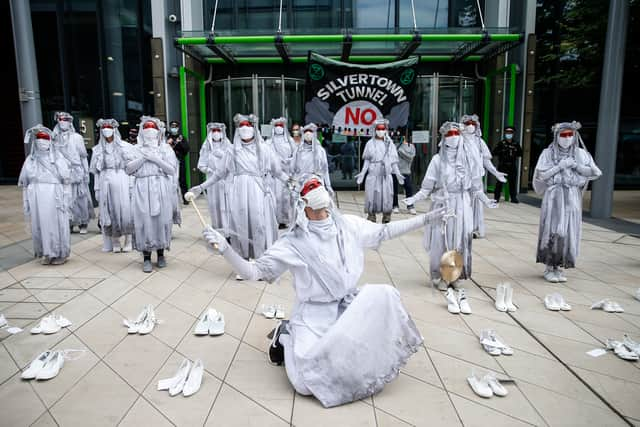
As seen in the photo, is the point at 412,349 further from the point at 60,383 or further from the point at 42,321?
the point at 42,321

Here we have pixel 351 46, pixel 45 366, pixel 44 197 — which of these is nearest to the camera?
pixel 45 366

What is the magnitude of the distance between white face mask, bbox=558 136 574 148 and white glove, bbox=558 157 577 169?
0.56ft

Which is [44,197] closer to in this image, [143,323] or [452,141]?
[143,323]

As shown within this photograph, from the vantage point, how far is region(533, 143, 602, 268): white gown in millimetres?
5953

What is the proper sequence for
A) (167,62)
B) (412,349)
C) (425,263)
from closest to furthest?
1. (412,349)
2. (425,263)
3. (167,62)

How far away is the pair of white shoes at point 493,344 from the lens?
3.94 metres

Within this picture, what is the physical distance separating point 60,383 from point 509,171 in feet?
38.1

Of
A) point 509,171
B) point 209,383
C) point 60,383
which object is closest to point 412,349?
point 209,383

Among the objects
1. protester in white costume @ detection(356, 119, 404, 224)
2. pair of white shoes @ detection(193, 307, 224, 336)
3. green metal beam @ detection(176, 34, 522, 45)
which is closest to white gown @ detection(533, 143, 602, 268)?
protester in white costume @ detection(356, 119, 404, 224)

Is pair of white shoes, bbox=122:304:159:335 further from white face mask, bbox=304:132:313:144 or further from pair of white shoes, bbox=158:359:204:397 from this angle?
white face mask, bbox=304:132:313:144

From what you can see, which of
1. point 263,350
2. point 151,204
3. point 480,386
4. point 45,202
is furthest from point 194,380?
point 45,202

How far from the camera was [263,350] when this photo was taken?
4059 mm

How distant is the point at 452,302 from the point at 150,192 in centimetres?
418

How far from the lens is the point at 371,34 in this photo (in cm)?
1059
